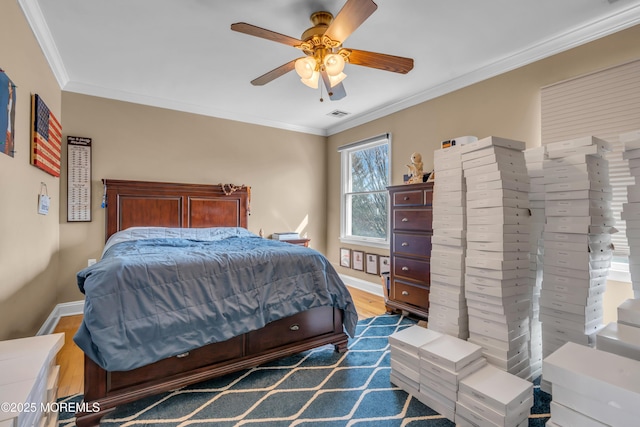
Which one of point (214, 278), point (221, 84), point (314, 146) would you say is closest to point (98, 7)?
point (221, 84)

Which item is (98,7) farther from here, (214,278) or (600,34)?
(600,34)

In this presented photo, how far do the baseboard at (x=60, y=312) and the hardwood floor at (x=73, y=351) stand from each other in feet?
0.18

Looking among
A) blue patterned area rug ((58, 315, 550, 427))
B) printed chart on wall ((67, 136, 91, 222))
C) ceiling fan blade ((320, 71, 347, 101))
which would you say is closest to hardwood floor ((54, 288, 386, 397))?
blue patterned area rug ((58, 315, 550, 427))

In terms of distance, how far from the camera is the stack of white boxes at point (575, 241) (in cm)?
189

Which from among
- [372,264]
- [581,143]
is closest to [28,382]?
[581,143]

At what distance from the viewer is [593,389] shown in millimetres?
1317

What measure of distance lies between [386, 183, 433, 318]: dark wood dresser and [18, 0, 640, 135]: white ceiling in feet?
4.02

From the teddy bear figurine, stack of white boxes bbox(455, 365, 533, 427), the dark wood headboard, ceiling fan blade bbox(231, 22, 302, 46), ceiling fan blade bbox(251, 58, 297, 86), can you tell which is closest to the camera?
stack of white boxes bbox(455, 365, 533, 427)

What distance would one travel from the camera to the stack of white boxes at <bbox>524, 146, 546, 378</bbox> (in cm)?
216

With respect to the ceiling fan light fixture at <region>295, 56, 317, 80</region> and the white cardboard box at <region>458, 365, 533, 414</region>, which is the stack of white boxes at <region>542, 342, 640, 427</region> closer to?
the white cardboard box at <region>458, 365, 533, 414</region>

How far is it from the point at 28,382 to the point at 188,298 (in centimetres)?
78

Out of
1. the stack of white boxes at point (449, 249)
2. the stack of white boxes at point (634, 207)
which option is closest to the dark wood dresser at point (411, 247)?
the stack of white boxes at point (449, 249)

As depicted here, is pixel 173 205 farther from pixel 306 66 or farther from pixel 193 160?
pixel 306 66

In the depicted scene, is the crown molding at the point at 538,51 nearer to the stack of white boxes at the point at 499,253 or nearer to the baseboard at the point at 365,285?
the stack of white boxes at the point at 499,253
